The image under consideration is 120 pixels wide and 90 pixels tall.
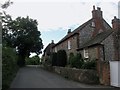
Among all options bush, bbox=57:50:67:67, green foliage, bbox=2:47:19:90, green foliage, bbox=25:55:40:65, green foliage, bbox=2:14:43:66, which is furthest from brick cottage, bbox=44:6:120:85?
green foliage, bbox=25:55:40:65

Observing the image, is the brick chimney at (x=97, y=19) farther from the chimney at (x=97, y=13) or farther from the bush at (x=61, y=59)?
the bush at (x=61, y=59)

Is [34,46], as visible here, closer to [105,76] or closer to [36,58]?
[36,58]

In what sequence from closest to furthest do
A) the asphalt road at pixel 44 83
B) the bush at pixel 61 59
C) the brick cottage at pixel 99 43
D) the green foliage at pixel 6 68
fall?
the green foliage at pixel 6 68 < the asphalt road at pixel 44 83 < the brick cottage at pixel 99 43 < the bush at pixel 61 59

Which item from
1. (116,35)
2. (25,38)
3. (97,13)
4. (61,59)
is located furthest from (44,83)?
(25,38)

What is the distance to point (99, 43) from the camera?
105 ft

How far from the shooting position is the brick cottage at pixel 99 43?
22116 mm

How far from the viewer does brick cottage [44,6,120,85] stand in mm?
22116

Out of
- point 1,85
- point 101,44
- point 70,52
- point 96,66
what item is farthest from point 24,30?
point 1,85

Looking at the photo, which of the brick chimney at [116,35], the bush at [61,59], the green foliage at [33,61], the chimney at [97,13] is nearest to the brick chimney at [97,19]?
the chimney at [97,13]

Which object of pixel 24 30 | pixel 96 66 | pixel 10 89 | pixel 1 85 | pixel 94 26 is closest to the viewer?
pixel 1 85

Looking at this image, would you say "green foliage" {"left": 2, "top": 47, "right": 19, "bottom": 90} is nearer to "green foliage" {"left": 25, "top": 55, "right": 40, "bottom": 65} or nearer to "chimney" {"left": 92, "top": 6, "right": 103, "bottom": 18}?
"chimney" {"left": 92, "top": 6, "right": 103, "bottom": 18}

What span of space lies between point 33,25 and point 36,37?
11.1ft

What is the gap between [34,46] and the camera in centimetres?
6750

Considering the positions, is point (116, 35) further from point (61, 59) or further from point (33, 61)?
point (33, 61)
